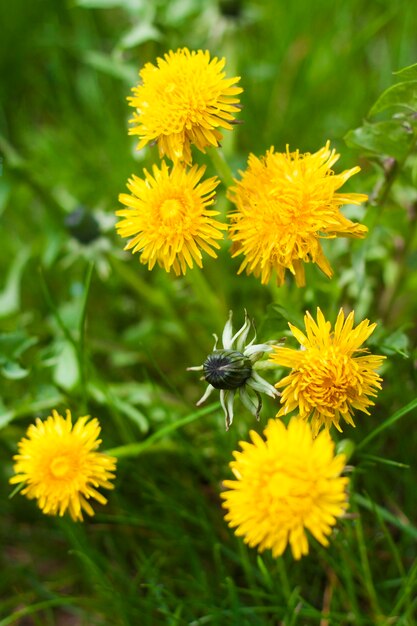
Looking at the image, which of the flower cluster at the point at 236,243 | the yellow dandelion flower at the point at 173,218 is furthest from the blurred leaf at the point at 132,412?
the yellow dandelion flower at the point at 173,218

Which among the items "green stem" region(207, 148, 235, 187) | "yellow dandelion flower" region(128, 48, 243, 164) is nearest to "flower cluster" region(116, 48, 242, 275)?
"yellow dandelion flower" region(128, 48, 243, 164)

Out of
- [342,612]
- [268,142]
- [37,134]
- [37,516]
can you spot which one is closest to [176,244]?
[342,612]

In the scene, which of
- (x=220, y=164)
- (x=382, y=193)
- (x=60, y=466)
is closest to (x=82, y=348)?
(x=60, y=466)

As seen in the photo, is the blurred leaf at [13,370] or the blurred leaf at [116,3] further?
the blurred leaf at [116,3]

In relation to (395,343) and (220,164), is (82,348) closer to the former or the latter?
(220,164)

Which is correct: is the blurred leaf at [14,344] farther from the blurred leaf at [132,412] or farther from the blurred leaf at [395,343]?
the blurred leaf at [395,343]

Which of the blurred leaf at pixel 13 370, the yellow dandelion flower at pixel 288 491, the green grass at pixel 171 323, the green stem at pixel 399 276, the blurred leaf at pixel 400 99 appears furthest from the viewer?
the green stem at pixel 399 276

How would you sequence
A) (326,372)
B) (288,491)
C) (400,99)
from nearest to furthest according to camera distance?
(288,491), (326,372), (400,99)
